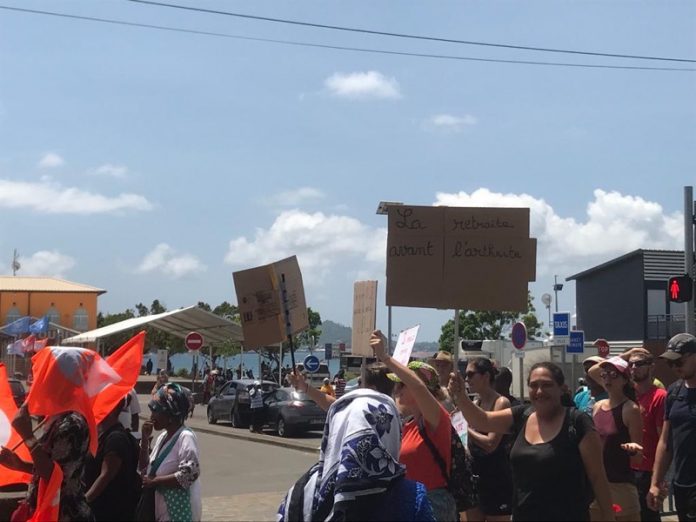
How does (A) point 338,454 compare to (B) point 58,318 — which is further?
(B) point 58,318

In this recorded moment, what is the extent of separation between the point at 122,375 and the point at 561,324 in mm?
13717

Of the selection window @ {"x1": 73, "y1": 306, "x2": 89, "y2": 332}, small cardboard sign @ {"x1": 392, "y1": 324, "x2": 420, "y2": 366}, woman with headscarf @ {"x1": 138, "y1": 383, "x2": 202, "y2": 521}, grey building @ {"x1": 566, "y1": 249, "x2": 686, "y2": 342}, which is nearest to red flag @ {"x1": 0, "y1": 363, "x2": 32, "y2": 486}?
woman with headscarf @ {"x1": 138, "y1": 383, "x2": 202, "y2": 521}

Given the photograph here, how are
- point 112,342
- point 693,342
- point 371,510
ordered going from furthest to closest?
point 112,342 < point 693,342 < point 371,510

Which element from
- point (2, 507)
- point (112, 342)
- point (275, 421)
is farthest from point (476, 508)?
point (112, 342)

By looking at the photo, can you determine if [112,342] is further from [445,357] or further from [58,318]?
[445,357]

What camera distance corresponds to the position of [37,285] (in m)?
87.2

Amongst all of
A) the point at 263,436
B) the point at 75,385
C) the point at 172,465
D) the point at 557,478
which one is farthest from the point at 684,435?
the point at 263,436

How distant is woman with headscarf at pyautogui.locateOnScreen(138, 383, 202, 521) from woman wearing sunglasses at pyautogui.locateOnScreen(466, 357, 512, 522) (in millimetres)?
1954

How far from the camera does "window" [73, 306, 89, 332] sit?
84.0m

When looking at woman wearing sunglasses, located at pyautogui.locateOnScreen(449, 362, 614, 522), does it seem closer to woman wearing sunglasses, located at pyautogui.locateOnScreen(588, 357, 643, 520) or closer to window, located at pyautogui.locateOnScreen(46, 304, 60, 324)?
woman wearing sunglasses, located at pyautogui.locateOnScreen(588, 357, 643, 520)

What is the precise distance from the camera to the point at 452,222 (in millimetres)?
7496

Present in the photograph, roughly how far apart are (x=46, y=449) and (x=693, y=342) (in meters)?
4.29

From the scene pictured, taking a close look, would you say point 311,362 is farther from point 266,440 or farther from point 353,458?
point 353,458

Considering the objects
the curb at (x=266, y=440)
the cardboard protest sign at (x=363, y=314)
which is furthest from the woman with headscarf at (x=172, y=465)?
the curb at (x=266, y=440)
